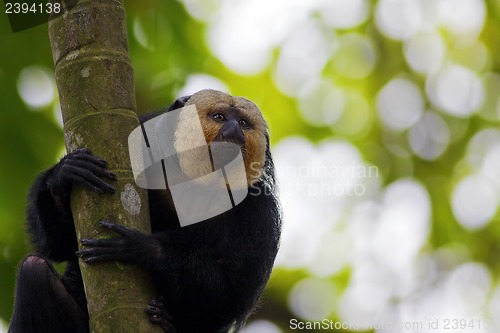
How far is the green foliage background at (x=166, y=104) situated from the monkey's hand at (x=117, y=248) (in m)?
2.33

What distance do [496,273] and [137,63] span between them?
6665 mm

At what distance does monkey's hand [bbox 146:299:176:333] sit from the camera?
4882 millimetres

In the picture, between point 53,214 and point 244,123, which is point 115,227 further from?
point 244,123

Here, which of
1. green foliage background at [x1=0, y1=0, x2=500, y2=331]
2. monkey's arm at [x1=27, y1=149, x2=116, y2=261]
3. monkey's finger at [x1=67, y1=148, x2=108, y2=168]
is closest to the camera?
monkey's finger at [x1=67, y1=148, x2=108, y2=168]

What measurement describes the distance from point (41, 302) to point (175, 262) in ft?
3.27

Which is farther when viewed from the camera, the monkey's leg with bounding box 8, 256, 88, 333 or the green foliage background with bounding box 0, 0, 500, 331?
the green foliage background with bounding box 0, 0, 500, 331

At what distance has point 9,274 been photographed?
7449 millimetres

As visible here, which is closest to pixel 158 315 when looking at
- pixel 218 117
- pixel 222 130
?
pixel 222 130

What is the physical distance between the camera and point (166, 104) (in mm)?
8258

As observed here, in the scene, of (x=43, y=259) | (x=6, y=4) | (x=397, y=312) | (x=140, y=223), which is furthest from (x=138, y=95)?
(x=397, y=312)

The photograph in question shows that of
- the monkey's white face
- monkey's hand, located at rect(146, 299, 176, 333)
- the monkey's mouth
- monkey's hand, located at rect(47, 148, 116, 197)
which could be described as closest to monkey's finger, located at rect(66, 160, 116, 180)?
monkey's hand, located at rect(47, 148, 116, 197)

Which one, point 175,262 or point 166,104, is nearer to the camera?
point 175,262

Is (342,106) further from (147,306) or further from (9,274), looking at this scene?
(147,306)

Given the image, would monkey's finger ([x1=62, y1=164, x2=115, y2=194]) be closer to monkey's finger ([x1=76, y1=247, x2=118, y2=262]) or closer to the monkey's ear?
monkey's finger ([x1=76, y1=247, x2=118, y2=262])
